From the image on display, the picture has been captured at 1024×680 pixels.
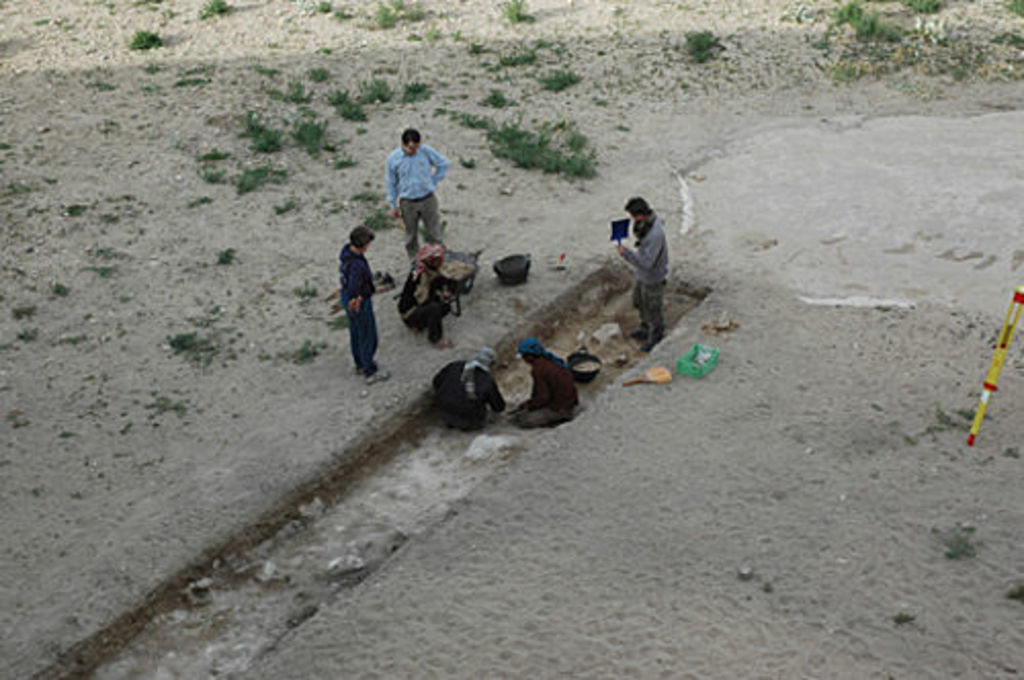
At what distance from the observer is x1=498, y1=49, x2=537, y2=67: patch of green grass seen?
17266 millimetres

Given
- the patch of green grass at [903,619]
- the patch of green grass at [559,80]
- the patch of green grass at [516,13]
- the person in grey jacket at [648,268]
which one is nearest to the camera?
the patch of green grass at [903,619]

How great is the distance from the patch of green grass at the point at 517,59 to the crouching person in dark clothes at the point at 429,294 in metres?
9.03

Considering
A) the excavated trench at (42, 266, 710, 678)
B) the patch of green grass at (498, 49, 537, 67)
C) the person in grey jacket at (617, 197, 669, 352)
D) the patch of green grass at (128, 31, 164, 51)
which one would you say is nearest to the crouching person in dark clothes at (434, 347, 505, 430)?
the excavated trench at (42, 266, 710, 678)

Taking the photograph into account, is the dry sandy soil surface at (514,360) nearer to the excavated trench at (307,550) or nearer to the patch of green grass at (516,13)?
the excavated trench at (307,550)

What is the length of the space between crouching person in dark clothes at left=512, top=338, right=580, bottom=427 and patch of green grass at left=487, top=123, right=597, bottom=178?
18.4ft

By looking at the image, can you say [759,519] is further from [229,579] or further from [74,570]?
[74,570]

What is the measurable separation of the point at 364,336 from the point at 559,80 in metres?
9.39

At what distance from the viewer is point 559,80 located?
1639cm

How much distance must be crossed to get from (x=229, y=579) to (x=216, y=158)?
8.39 meters

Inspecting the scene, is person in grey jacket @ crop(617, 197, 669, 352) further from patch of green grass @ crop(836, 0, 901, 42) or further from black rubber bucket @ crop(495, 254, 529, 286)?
patch of green grass @ crop(836, 0, 901, 42)

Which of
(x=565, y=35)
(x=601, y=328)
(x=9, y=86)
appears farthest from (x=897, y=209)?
(x=9, y=86)

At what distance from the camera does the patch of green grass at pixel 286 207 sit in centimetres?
1224

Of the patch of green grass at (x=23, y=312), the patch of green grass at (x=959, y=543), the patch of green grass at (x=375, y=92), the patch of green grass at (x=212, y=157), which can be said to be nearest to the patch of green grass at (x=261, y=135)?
the patch of green grass at (x=212, y=157)

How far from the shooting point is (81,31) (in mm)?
18078
